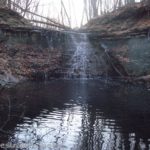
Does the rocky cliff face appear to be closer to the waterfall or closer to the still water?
the waterfall

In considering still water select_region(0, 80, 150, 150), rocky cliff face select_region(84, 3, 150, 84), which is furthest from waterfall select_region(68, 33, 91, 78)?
still water select_region(0, 80, 150, 150)

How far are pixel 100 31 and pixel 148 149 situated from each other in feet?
63.8

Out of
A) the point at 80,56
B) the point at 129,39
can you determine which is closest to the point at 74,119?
the point at 80,56

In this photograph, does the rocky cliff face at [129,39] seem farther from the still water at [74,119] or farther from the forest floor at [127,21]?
the still water at [74,119]

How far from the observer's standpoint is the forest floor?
2409 cm

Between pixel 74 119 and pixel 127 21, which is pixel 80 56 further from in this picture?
pixel 74 119

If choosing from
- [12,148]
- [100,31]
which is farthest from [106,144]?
[100,31]

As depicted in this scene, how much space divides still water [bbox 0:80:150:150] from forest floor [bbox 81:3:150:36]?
29.0 ft

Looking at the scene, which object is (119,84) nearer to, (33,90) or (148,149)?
(33,90)

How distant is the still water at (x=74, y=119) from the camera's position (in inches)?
296

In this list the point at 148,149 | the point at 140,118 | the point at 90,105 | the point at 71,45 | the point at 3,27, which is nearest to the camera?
the point at 148,149

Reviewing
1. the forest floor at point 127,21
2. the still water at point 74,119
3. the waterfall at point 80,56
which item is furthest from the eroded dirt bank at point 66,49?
the still water at point 74,119

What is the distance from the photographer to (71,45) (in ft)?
80.8

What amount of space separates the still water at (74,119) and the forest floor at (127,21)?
884cm
